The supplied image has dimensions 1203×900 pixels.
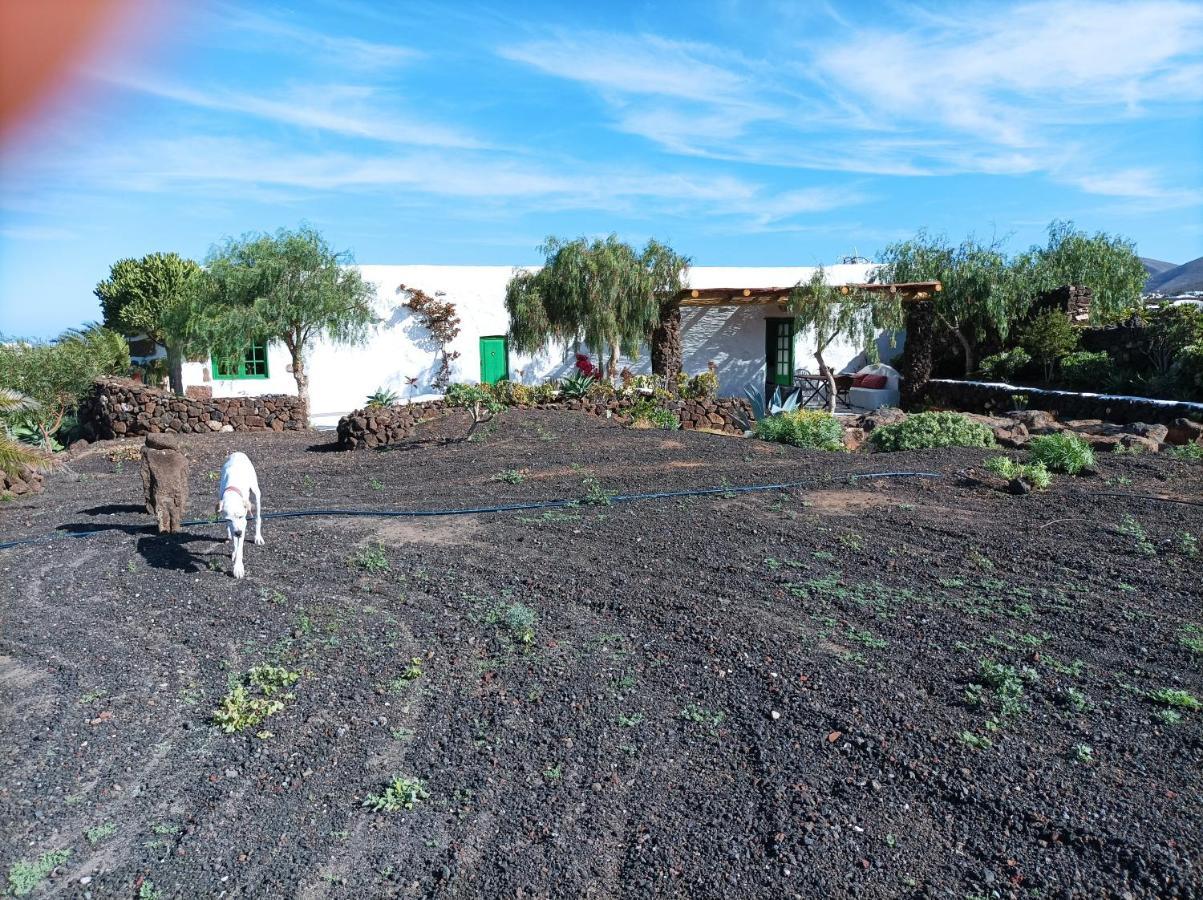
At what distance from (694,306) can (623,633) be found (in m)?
17.4

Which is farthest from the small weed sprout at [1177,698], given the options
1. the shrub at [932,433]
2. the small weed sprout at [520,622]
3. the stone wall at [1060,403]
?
the stone wall at [1060,403]

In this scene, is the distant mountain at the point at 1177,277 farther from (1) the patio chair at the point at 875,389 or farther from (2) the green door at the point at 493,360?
(2) the green door at the point at 493,360

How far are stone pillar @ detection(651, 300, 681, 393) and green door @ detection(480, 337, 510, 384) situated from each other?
3.70 metres

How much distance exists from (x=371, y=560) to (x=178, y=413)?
1157cm

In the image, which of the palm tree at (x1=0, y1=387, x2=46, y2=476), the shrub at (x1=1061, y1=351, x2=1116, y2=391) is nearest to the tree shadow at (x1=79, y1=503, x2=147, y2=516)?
the palm tree at (x1=0, y1=387, x2=46, y2=476)

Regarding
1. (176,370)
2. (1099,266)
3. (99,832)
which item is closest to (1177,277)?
(1099,266)

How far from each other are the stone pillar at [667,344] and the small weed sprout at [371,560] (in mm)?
12725

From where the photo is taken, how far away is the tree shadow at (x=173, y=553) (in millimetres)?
6844

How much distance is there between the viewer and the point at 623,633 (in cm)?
540

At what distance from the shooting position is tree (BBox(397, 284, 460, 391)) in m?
19.9

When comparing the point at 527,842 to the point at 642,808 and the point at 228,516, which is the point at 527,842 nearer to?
the point at 642,808

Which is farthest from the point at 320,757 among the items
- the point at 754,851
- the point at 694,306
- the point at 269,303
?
the point at 694,306

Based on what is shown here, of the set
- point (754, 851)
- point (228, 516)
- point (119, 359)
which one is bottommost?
point (754, 851)

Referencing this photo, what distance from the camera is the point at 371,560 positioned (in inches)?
272
